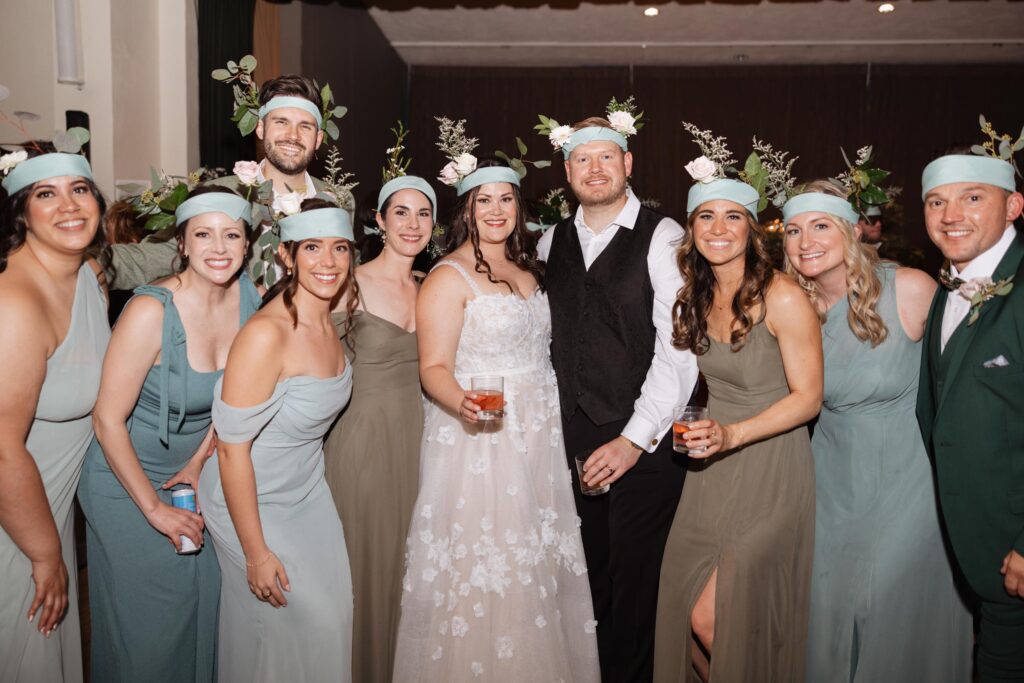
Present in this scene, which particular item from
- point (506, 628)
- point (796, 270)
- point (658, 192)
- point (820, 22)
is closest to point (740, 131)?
point (658, 192)

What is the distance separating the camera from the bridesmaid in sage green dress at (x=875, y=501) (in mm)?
2543

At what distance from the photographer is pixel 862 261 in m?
2.60

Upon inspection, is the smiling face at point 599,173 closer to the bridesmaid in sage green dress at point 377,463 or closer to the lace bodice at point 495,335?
the lace bodice at point 495,335

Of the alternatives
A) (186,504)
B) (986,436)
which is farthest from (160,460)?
(986,436)

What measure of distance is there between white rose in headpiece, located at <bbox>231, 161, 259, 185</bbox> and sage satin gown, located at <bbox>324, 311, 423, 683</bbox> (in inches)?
21.3

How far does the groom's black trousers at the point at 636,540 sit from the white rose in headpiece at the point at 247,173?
142 cm

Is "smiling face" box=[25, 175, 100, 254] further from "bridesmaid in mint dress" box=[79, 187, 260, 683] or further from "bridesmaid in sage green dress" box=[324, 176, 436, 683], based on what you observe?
"bridesmaid in sage green dress" box=[324, 176, 436, 683]

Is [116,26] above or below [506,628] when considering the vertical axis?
above

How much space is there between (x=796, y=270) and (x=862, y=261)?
235mm

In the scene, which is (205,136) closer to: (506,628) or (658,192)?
(506,628)

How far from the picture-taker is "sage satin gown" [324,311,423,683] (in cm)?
276

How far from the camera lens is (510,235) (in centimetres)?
298

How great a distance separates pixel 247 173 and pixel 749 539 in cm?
206

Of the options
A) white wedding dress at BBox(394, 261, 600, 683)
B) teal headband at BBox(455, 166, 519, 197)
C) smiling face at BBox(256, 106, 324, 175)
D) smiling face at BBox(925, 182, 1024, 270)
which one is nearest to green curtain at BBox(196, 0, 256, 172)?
smiling face at BBox(256, 106, 324, 175)
